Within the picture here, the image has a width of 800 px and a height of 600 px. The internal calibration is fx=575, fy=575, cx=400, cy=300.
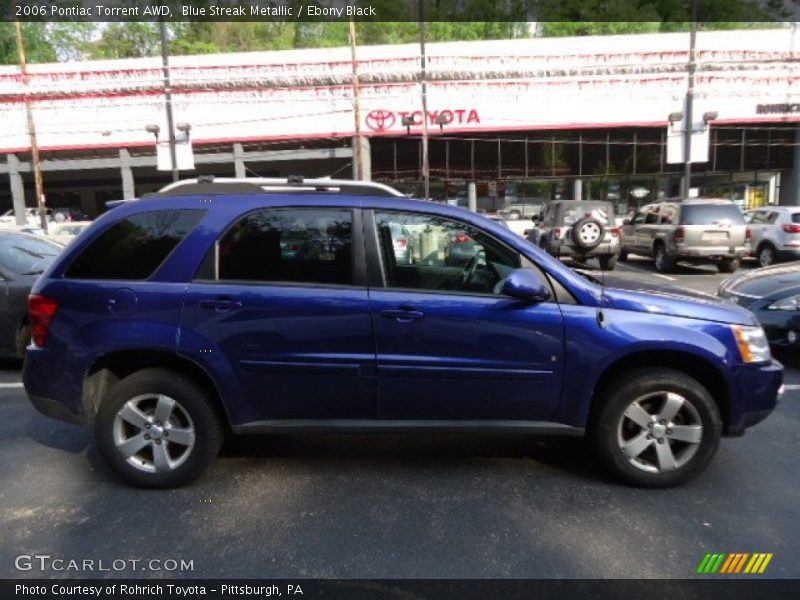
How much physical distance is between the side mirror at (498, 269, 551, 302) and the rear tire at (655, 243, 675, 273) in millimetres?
11564

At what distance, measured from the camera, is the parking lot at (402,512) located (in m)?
2.70

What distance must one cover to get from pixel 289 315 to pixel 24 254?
15.2 feet

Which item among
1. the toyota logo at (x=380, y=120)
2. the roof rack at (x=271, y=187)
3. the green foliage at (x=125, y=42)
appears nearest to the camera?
the roof rack at (x=271, y=187)

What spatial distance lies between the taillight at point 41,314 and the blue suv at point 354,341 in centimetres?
1

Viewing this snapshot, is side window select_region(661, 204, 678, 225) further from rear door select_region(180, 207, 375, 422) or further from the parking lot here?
rear door select_region(180, 207, 375, 422)

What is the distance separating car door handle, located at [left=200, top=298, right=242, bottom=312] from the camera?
3215 millimetres

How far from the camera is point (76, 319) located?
330 centimetres

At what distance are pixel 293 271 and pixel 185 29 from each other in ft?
151

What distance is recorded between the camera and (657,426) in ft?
10.9

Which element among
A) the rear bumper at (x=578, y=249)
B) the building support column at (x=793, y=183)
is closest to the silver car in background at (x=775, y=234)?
the rear bumper at (x=578, y=249)

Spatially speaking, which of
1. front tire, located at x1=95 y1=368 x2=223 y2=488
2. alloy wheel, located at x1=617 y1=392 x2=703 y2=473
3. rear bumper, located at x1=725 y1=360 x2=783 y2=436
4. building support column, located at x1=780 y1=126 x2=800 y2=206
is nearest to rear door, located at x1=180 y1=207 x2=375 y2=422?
front tire, located at x1=95 y1=368 x2=223 y2=488

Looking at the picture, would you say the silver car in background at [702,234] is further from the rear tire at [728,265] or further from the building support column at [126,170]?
the building support column at [126,170]

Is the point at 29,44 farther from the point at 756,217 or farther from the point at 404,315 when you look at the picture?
the point at 404,315
